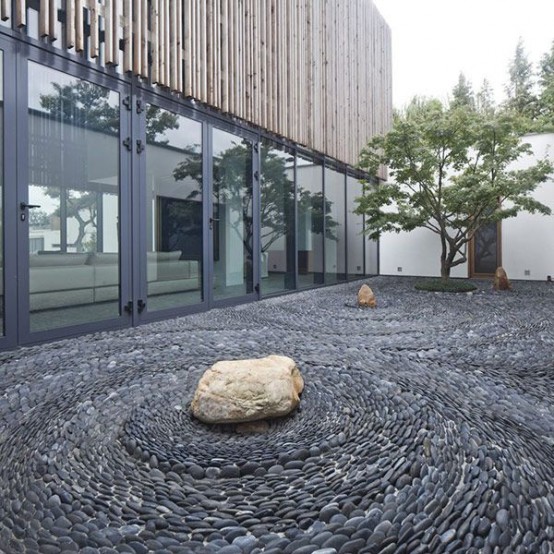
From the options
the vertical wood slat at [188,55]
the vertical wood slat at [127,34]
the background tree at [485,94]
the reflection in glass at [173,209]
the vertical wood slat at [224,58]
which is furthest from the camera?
the background tree at [485,94]

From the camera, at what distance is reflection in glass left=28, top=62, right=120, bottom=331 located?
151 inches

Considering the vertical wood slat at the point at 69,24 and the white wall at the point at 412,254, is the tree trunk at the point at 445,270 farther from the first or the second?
the vertical wood slat at the point at 69,24

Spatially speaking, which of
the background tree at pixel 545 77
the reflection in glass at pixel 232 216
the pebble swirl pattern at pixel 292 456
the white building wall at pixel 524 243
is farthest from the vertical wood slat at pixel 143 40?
the background tree at pixel 545 77

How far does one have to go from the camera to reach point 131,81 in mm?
4664

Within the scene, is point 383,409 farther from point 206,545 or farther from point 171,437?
point 206,545

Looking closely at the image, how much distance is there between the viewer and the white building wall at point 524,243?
993 centimetres

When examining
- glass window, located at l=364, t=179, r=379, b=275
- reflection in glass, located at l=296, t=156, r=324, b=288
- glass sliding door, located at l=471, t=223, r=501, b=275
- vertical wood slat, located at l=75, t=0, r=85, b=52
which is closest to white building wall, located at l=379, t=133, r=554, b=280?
glass sliding door, located at l=471, t=223, r=501, b=275

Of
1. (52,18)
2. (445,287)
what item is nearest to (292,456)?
(52,18)

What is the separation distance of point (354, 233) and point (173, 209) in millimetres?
5698

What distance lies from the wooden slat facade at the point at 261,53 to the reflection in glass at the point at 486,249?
150 inches

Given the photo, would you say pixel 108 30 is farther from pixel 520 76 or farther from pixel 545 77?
pixel 520 76

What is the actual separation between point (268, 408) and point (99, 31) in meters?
4.24

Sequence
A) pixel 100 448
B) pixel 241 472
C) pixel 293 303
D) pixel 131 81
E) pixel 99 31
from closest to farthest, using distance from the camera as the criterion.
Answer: pixel 241 472 < pixel 100 448 < pixel 99 31 < pixel 131 81 < pixel 293 303

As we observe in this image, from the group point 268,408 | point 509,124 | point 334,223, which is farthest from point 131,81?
point 509,124
